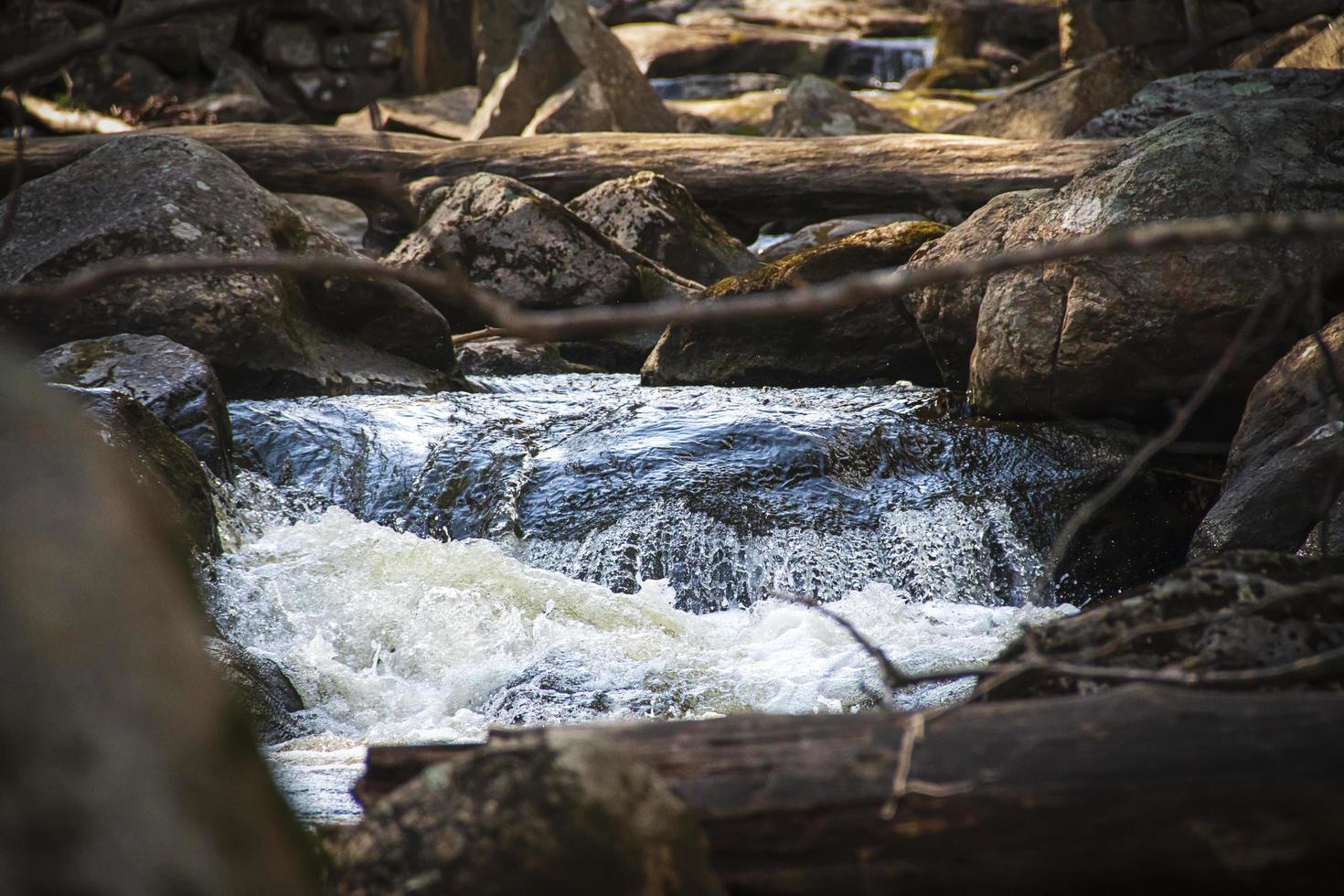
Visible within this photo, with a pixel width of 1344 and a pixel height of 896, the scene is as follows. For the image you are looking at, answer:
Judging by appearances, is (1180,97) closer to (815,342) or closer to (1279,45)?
(1279,45)

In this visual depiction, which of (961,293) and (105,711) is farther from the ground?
(105,711)

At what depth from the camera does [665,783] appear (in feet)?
5.51

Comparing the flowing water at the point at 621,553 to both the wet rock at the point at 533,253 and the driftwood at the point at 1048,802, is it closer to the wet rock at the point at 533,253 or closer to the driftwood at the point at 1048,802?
the driftwood at the point at 1048,802

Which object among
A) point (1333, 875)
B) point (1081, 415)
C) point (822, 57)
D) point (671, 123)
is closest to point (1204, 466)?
point (1081, 415)

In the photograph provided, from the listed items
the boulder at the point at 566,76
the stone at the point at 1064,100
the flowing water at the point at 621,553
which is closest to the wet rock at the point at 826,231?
the stone at the point at 1064,100

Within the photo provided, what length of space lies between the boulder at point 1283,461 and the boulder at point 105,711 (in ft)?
12.0

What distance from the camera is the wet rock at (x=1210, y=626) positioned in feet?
6.84

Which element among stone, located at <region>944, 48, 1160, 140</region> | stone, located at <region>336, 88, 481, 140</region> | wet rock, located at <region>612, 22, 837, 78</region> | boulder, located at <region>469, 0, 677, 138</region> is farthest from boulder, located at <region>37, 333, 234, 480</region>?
wet rock, located at <region>612, 22, 837, 78</region>

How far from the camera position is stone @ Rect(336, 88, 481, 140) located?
15.9m

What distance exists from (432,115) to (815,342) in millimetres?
11120

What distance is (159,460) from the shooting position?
16.1ft

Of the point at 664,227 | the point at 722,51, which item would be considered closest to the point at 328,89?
the point at 722,51

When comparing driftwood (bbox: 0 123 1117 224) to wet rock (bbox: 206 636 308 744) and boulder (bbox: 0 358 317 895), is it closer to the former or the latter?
wet rock (bbox: 206 636 308 744)

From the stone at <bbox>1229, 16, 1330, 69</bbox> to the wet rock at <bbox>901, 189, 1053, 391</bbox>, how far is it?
6959 mm
